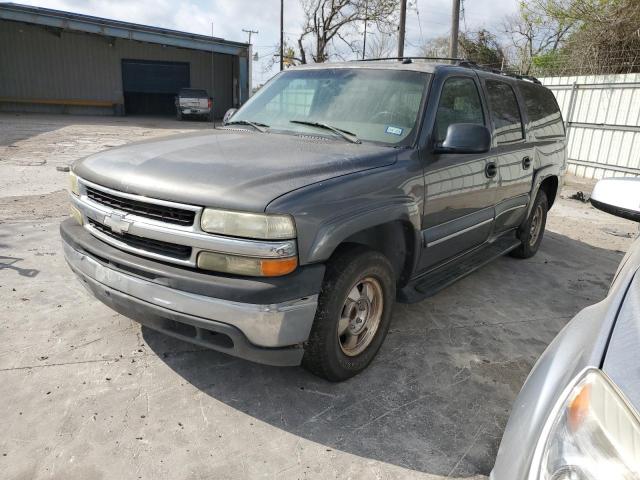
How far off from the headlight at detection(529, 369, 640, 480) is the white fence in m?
11.4

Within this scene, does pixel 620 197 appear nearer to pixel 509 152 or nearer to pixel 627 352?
pixel 627 352

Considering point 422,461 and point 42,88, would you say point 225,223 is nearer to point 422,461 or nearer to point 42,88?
point 422,461

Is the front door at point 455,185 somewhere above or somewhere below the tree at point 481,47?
below

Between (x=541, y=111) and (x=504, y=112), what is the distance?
3.57 ft

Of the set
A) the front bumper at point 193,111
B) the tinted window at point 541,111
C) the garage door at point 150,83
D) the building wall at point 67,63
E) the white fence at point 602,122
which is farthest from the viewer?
the garage door at point 150,83

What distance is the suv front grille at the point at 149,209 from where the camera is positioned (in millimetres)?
2385

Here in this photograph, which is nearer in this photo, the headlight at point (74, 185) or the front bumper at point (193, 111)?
the headlight at point (74, 185)

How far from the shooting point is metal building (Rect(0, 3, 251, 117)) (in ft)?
84.9

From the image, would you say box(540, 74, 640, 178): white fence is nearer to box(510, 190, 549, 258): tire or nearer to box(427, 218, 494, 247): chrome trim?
box(510, 190, 549, 258): tire

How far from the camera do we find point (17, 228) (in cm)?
546

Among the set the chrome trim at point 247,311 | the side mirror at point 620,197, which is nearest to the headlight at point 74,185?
the chrome trim at point 247,311

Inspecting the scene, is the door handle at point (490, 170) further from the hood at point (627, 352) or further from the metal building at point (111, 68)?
the metal building at point (111, 68)

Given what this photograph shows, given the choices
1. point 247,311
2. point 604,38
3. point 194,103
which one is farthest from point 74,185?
point 194,103

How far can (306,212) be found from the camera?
234 cm
